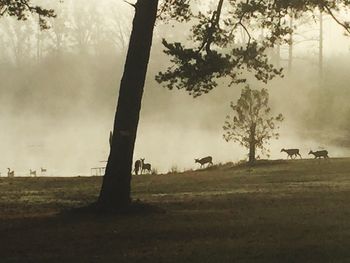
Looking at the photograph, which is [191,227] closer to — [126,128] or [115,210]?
[115,210]

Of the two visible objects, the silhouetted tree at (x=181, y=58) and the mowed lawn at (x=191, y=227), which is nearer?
the mowed lawn at (x=191, y=227)

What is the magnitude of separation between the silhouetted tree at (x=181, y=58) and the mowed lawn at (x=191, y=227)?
1.34 metres

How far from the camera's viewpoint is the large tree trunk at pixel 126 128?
1488 cm

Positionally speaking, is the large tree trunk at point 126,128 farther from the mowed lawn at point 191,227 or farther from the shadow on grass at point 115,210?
the mowed lawn at point 191,227

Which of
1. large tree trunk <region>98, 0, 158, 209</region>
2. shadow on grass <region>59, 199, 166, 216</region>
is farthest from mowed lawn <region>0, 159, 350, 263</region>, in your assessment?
large tree trunk <region>98, 0, 158, 209</region>

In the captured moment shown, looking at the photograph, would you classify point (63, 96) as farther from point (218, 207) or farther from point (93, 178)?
point (218, 207)

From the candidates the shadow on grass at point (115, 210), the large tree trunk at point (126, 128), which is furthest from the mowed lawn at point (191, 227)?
the large tree trunk at point (126, 128)

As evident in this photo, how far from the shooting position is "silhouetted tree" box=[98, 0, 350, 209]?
14922 millimetres

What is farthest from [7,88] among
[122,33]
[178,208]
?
[178,208]

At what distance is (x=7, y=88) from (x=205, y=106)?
3007 cm

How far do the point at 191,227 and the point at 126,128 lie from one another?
362 centimetres

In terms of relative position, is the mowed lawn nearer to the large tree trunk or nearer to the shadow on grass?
the shadow on grass

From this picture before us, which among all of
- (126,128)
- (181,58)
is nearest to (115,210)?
(126,128)

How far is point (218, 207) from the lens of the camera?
1566cm
